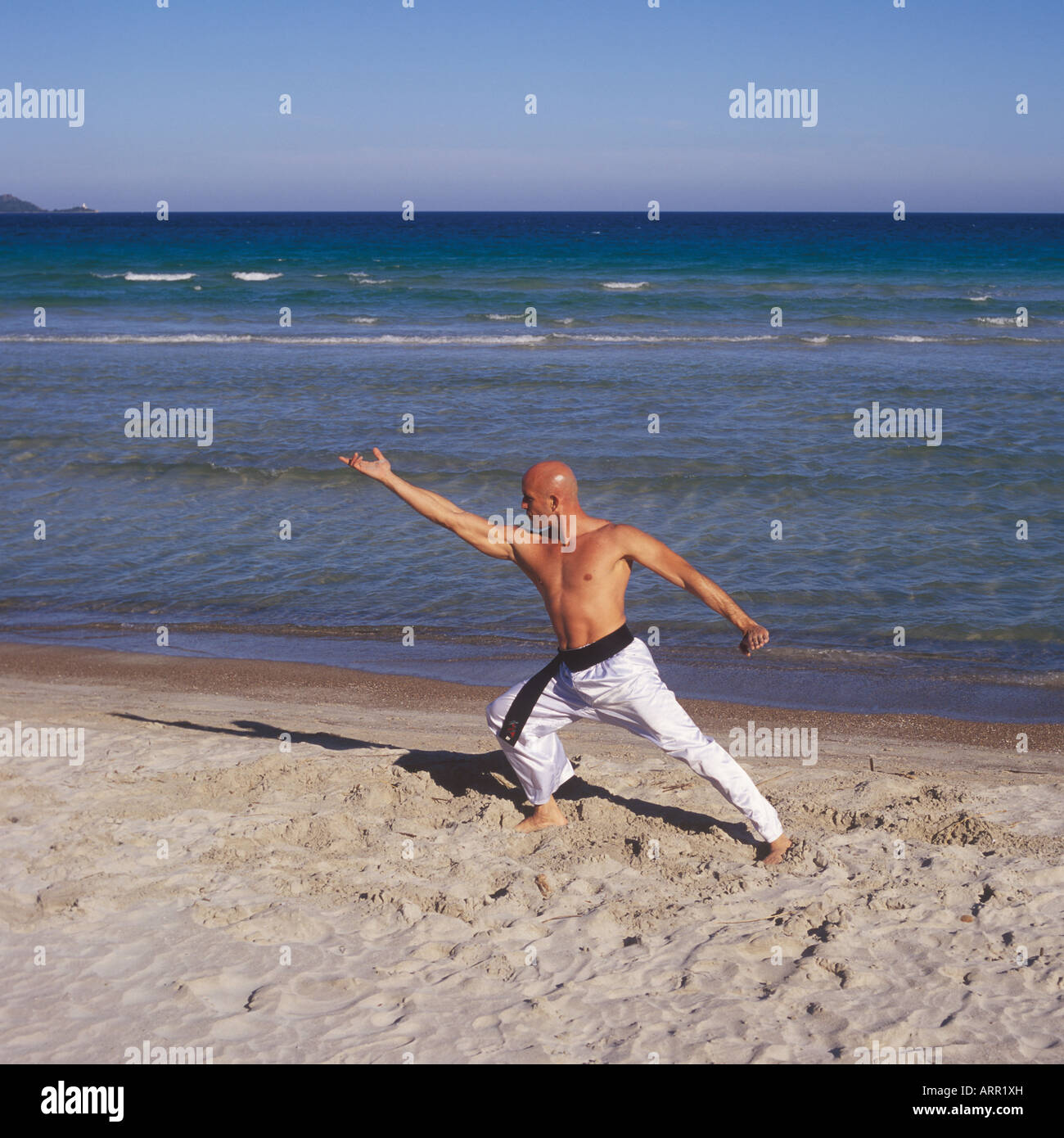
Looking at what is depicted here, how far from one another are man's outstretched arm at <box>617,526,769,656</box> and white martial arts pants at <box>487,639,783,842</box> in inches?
13.4

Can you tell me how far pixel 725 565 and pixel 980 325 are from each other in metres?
20.7

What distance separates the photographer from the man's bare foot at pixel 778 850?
14.7ft

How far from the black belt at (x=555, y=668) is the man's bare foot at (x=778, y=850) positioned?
40.4 inches

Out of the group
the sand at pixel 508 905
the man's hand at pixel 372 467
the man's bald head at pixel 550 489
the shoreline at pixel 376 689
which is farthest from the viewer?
the shoreline at pixel 376 689

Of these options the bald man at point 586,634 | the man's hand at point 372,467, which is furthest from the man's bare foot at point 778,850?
the man's hand at point 372,467

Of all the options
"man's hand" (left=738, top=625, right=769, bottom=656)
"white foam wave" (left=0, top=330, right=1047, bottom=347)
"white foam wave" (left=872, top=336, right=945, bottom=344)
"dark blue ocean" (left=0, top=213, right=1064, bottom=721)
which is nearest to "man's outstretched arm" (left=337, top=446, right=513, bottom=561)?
"man's hand" (left=738, top=625, right=769, bottom=656)

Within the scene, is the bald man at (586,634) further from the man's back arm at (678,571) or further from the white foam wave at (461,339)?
the white foam wave at (461,339)

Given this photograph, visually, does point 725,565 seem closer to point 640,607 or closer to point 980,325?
point 640,607

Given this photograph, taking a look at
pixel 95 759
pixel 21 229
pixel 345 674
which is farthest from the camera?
pixel 21 229

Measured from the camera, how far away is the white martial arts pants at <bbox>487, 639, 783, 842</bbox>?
4414mm

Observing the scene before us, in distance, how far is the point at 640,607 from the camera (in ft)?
28.3

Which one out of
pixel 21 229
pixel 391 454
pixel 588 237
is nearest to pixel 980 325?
pixel 391 454

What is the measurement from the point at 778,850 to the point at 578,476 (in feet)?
27.6

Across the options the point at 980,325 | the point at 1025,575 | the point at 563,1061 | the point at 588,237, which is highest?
the point at 588,237
